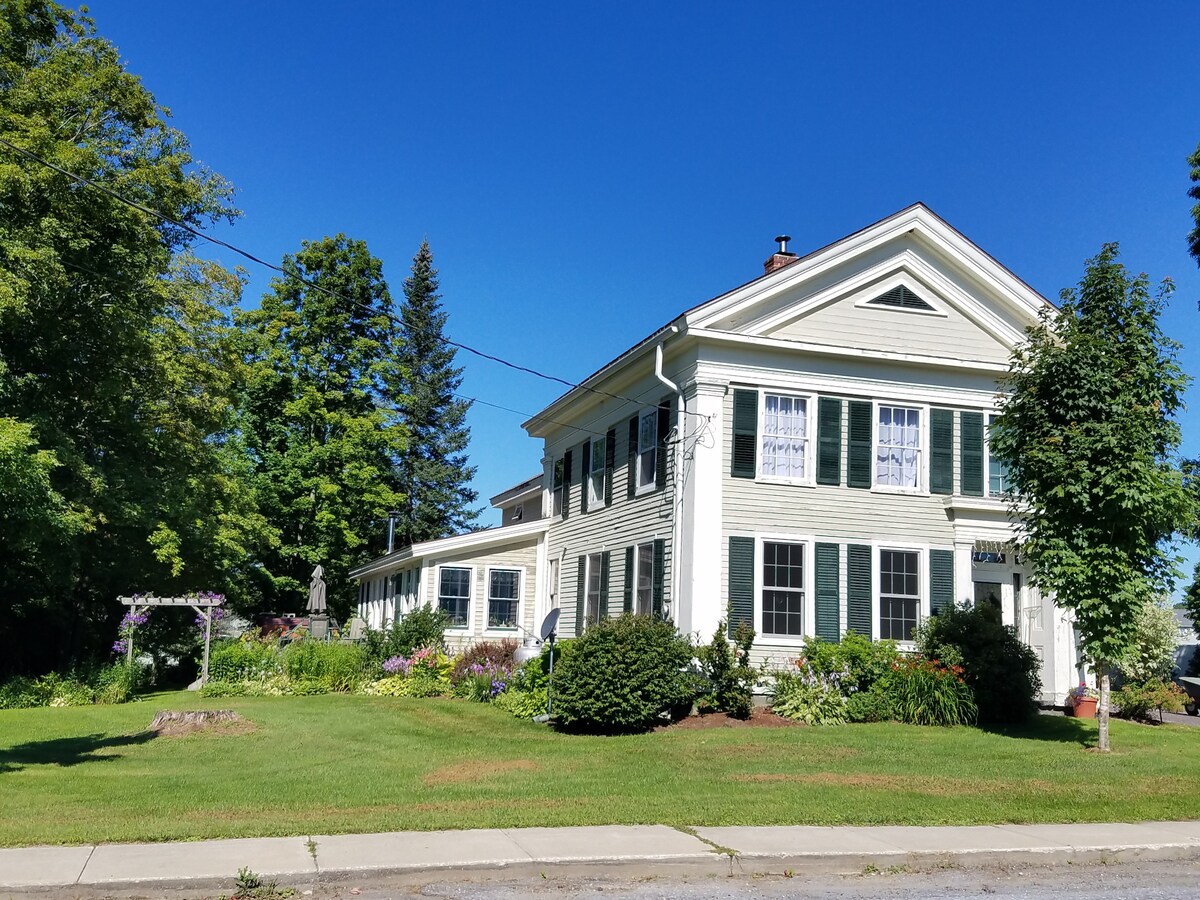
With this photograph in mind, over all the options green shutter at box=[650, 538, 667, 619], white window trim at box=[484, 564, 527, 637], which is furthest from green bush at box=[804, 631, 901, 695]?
white window trim at box=[484, 564, 527, 637]

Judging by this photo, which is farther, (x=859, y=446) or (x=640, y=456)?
(x=640, y=456)

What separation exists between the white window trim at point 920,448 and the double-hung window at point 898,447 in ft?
0.06

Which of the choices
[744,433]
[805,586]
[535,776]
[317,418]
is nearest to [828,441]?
[744,433]

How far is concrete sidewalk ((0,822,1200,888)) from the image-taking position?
21.9 ft

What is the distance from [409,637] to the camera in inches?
907

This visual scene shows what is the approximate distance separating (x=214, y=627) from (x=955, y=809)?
69.3ft

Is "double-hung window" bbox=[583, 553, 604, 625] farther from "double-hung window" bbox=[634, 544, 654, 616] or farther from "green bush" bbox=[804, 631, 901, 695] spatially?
"green bush" bbox=[804, 631, 901, 695]

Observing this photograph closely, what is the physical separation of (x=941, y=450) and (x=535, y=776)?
11.2 metres

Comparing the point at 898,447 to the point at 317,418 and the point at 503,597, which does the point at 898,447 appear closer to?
the point at 503,597

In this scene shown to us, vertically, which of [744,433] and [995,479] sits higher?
[744,433]

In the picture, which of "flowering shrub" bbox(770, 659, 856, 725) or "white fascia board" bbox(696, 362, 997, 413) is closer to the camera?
"flowering shrub" bbox(770, 659, 856, 725)

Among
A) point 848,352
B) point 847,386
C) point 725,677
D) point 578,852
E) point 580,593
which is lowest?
point 578,852

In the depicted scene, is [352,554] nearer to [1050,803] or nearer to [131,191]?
[131,191]

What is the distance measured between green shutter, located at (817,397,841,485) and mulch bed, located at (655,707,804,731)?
4412 millimetres
